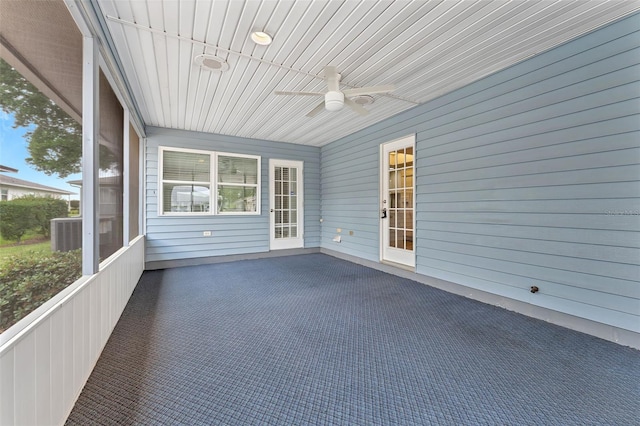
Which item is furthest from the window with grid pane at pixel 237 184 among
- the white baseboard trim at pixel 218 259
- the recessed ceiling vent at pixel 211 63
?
the recessed ceiling vent at pixel 211 63

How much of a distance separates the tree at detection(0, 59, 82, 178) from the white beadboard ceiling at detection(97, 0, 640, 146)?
3.71 feet

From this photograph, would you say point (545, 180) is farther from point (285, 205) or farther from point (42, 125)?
point (285, 205)

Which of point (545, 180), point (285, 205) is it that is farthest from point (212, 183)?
point (545, 180)

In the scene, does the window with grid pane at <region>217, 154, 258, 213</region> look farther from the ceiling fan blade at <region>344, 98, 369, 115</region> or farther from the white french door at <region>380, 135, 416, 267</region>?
the ceiling fan blade at <region>344, 98, 369, 115</region>

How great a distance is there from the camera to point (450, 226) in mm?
3547

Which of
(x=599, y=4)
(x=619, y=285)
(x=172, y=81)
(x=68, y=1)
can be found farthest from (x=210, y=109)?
(x=619, y=285)

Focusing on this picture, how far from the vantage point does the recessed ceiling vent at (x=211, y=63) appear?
269 centimetres

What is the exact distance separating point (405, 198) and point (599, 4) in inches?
110

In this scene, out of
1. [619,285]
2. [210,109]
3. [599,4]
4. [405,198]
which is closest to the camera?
[599,4]

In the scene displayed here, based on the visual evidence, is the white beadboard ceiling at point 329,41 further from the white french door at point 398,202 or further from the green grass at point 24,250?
the green grass at point 24,250

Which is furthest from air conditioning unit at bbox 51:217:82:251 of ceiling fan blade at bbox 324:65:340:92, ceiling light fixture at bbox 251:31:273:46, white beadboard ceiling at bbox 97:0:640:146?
ceiling fan blade at bbox 324:65:340:92

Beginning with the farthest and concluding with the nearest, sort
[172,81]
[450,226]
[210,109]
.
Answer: [210,109]
[450,226]
[172,81]

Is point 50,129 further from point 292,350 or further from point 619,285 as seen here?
point 619,285

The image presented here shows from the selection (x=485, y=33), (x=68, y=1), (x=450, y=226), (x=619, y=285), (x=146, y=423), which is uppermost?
(x=485, y=33)
